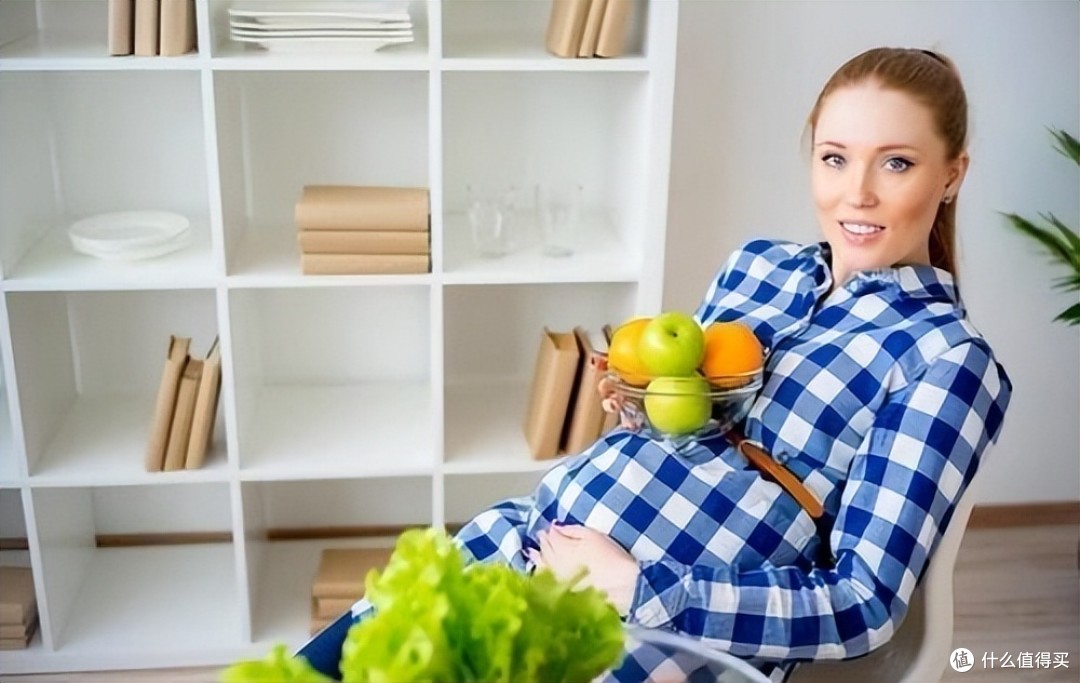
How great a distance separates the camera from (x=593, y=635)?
2.40 ft

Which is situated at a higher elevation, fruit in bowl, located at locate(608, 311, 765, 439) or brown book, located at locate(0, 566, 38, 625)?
fruit in bowl, located at locate(608, 311, 765, 439)

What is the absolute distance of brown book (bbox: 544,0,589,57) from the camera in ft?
6.35

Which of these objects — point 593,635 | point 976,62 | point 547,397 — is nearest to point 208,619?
point 547,397

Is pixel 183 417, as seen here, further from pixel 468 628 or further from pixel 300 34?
pixel 468 628

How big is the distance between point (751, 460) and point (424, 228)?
0.86 metres

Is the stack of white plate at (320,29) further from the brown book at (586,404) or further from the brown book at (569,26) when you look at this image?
the brown book at (586,404)

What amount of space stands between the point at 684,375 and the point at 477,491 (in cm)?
132

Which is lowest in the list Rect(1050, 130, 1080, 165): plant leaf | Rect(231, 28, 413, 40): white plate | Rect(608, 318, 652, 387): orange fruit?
Rect(608, 318, 652, 387): orange fruit

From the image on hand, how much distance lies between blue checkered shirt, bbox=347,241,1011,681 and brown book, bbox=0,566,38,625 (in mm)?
1185

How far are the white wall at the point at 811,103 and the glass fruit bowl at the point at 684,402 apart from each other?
1040mm

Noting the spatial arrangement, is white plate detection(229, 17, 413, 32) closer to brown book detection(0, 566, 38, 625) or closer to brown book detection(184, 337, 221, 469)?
brown book detection(184, 337, 221, 469)

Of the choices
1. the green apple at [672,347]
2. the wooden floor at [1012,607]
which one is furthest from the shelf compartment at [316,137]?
the green apple at [672,347]

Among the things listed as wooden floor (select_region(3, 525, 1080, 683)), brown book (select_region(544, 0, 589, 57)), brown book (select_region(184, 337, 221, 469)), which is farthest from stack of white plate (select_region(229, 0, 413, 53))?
wooden floor (select_region(3, 525, 1080, 683))

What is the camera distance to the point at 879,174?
1.37 m
